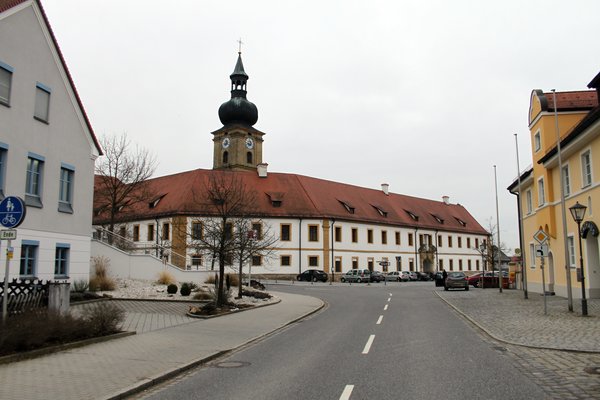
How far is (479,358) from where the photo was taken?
1028 cm

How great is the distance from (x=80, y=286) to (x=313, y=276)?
34.4 meters

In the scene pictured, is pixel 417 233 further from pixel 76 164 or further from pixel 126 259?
pixel 76 164

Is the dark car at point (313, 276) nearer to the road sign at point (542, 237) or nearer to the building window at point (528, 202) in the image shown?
the building window at point (528, 202)

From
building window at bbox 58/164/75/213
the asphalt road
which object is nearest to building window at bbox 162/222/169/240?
building window at bbox 58/164/75/213

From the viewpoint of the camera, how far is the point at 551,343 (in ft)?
38.6

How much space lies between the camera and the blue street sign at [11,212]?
10.3 m

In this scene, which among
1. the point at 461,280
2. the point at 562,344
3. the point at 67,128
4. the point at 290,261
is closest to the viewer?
the point at 562,344

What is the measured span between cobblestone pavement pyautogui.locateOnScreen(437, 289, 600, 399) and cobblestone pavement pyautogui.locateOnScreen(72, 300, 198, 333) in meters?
9.49

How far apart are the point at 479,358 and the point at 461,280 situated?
98.0 ft

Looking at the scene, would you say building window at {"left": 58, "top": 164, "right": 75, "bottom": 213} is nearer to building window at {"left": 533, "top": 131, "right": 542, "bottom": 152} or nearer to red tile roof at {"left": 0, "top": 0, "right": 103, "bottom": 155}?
red tile roof at {"left": 0, "top": 0, "right": 103, "bottom": 155}

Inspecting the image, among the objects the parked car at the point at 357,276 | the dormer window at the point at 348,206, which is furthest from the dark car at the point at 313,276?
the dormer window at the point at 348,206

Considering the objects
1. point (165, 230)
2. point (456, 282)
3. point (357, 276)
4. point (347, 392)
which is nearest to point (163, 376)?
point (347, 392)

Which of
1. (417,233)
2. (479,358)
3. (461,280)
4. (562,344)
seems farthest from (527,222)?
(417,233)

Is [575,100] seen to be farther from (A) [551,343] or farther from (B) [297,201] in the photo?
(B) [297,201]
